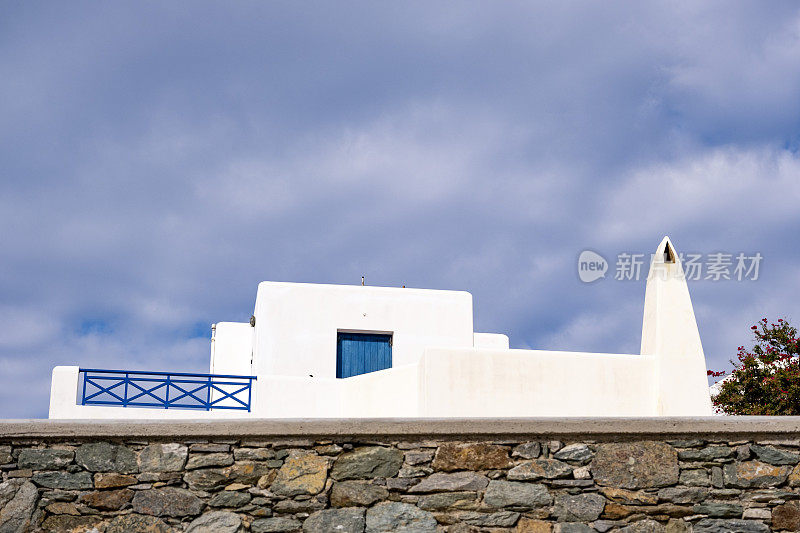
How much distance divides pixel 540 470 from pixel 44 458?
3.47 meters

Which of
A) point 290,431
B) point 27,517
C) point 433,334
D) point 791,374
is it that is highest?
point 433,334

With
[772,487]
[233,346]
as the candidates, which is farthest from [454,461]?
[233,346]

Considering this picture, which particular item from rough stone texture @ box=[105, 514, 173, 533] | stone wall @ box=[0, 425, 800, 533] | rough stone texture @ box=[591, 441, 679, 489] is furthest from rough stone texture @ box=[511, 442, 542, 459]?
rough stone texture @ box=[105, 514, 173, 533]

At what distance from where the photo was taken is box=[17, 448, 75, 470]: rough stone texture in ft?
20.0

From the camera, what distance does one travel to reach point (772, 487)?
251 inches

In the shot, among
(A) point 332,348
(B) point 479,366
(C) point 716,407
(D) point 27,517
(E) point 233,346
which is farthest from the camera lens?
(E) point 233,346

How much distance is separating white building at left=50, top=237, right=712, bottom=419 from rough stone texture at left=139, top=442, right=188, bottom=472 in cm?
796

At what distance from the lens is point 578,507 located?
623 centimetres

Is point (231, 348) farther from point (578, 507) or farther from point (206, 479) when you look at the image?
point (578, 507)

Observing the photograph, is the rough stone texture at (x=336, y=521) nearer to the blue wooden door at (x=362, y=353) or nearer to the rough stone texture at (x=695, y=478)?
the rough stone texture at (x=695, y=478)

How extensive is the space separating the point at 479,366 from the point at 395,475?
26.1ft

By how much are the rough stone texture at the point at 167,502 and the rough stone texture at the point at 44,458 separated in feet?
1.84

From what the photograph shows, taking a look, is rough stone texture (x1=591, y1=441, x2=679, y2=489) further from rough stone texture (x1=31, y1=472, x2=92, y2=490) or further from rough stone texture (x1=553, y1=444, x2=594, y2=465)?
rough stone texture (x1=31, y1=472, x2=92, y2=490)

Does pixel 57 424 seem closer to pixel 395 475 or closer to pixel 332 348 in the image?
pixel 395 475
